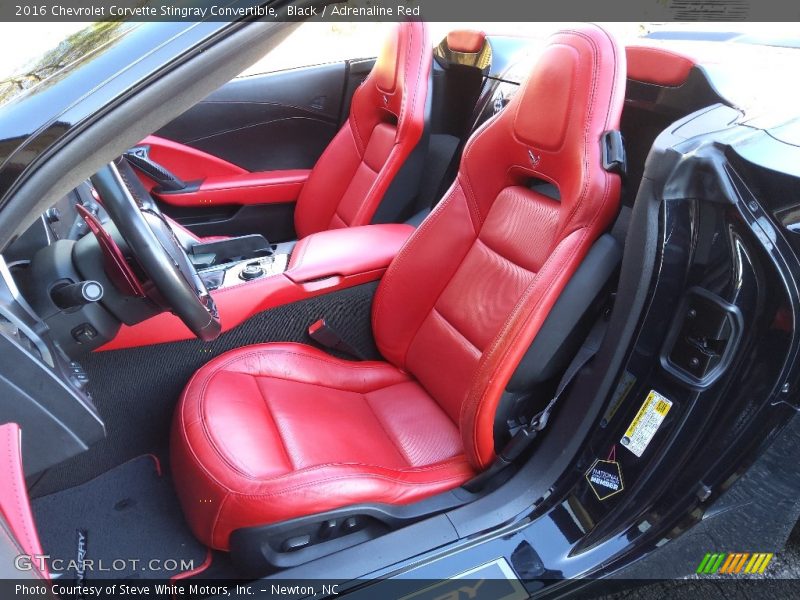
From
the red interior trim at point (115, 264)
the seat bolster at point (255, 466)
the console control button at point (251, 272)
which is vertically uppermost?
the red interior trim at point (115, 264)

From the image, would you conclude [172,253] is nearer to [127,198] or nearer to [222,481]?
[127,198]

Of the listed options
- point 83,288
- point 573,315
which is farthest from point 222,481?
point 573,315

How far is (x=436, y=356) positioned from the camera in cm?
135

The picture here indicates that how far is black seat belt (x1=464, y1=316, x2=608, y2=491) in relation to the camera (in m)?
1.11

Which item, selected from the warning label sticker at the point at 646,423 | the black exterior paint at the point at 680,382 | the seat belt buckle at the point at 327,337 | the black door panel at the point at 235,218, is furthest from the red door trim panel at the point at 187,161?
the warning label sticker at the point at 646,423

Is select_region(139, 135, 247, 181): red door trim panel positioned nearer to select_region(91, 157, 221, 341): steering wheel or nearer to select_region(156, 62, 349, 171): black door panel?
select_region(156, 62, 349, 171): black door panel

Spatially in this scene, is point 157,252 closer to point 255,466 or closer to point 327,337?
point 255,466

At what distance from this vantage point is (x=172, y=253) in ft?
Answer: 3.55

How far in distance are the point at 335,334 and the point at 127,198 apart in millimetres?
688

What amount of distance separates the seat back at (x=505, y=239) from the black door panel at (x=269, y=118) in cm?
131

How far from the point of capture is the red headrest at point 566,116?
1.03 metres

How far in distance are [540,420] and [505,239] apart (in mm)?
354

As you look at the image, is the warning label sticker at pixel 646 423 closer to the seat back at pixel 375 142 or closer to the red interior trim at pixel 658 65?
the red interior trim at pixel 658 65

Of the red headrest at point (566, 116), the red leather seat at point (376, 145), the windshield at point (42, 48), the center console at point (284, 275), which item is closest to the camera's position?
the windshield at point (42, 48)
